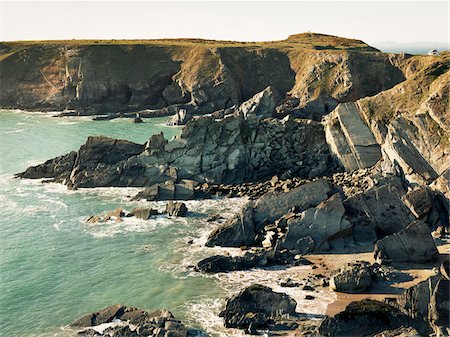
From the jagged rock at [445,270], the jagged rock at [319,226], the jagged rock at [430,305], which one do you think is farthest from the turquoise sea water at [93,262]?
the jagged rock at [445,270]

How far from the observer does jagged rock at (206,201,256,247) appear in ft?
150

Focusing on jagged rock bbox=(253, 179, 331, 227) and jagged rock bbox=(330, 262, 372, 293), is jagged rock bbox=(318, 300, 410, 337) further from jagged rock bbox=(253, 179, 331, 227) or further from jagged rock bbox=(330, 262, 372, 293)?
jagged rock bbox=(253, 179, 331, 227)

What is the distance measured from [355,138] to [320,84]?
55.7 meters

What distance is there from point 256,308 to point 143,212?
23476 millimetres

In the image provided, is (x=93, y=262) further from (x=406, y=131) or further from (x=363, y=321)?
(x=406, y=131)

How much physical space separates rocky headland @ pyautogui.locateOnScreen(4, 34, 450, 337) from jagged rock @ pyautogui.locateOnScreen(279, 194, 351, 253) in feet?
0.29

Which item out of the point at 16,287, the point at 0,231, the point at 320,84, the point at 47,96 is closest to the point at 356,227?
the point at 16,287

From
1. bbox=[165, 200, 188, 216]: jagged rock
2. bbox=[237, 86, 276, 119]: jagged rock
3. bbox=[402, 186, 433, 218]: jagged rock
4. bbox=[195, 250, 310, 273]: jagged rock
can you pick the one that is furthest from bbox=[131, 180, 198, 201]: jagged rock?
bbox=[237, 86, 276, 119]: jagged rock

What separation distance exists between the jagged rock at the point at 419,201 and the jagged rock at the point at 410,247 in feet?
18.6

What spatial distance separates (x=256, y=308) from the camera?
109ft

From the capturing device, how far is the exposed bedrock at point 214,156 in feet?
210

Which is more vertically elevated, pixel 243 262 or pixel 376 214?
pixel 376 214

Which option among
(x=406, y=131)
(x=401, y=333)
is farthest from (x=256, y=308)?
(x=406, y=131)

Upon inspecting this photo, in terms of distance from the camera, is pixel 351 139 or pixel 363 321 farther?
pixel 351 139
